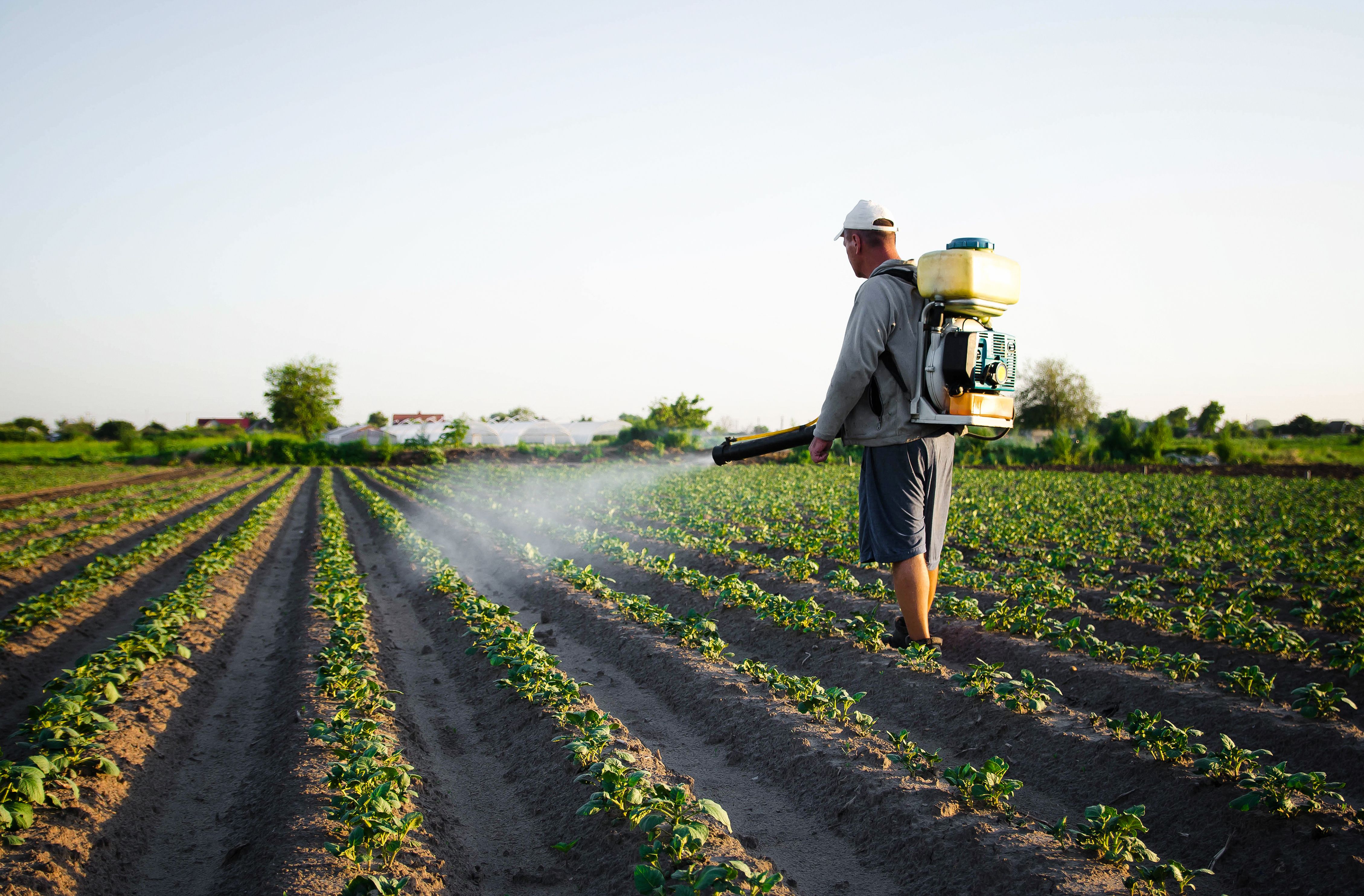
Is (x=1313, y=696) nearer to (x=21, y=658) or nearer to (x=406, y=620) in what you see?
(x=406, y=620)

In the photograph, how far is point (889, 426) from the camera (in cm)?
420

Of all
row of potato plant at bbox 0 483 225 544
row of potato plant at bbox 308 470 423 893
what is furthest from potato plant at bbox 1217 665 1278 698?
row of potato plant at bbox 0 483 225 544

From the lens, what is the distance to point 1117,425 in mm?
38031

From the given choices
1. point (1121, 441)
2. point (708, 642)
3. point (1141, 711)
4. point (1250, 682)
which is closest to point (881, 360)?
point (1141, 711)

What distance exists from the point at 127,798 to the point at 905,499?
13.9ft

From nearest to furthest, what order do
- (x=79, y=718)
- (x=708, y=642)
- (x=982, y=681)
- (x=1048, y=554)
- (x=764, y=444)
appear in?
(x=79, y=718) → (x=982, y=681) → (x=764, y=444) → (x=708, y=642) → (x=1048, y=554)

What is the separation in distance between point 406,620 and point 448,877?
16.3 feet

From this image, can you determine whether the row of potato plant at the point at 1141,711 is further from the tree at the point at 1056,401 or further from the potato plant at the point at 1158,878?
the tree at the point at 1056,401

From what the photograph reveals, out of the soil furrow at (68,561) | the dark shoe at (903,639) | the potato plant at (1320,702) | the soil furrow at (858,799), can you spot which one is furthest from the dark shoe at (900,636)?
the soil furrow at (68,561)

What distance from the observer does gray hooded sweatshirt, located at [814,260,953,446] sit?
4.09 metres

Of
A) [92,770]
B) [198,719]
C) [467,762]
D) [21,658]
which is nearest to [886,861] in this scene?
[467,762]

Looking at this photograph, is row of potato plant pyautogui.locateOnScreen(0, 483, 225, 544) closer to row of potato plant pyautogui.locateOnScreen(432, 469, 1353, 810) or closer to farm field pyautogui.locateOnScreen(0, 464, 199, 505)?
farm field pyautogui.locateOnScreen(0, 464, 199, 505)

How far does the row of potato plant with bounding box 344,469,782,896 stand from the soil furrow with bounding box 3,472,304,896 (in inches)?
66.3

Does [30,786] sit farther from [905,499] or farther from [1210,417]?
[1210,417]
